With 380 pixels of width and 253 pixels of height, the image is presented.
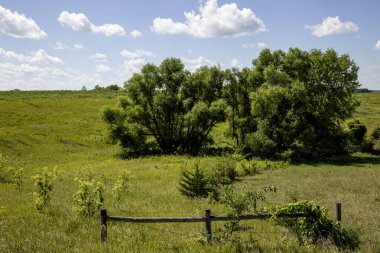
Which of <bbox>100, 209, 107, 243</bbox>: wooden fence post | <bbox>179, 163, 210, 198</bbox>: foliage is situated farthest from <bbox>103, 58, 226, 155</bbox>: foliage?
<bbox>100, 209, 107, 243</bbox>: wooden fence post

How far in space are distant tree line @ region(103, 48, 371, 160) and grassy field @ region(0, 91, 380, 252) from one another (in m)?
3.99

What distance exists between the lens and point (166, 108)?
178 feet

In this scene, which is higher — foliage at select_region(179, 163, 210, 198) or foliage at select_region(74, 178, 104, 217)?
foliage at select_region(74, 178, 104, 217)

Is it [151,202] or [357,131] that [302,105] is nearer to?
[357,131]

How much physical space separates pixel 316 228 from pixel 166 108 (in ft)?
143

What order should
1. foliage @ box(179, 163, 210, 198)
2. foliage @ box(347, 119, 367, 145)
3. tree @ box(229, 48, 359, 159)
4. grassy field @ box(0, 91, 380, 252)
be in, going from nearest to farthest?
grassy field @ box(0, 91, 380, 252), foliage @ box(179, 163, 210, 198), tree @ box(229, 48, 359, 159), foliage @ box(347, 119, 367, 145)

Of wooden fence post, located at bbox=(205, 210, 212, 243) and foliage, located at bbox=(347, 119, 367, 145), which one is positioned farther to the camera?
foliage, located at bbox=(347, 119, 367, 145)

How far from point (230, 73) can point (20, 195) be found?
37748mm

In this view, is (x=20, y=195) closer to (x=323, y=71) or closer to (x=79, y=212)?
(x=79, y=212)

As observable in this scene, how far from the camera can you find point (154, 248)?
1136cm

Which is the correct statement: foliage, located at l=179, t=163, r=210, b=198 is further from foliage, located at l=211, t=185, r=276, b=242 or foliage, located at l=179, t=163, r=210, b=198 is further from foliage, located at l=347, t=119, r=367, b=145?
foliage, located at l=347, t=119, r=367, b=145

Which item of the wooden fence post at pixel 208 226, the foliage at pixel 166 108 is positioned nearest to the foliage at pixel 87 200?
the wooden fence post at pixel 208 226

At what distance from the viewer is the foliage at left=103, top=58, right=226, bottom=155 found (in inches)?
2098

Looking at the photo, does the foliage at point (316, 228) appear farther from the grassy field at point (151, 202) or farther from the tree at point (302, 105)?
the tree at point (302, 105)
